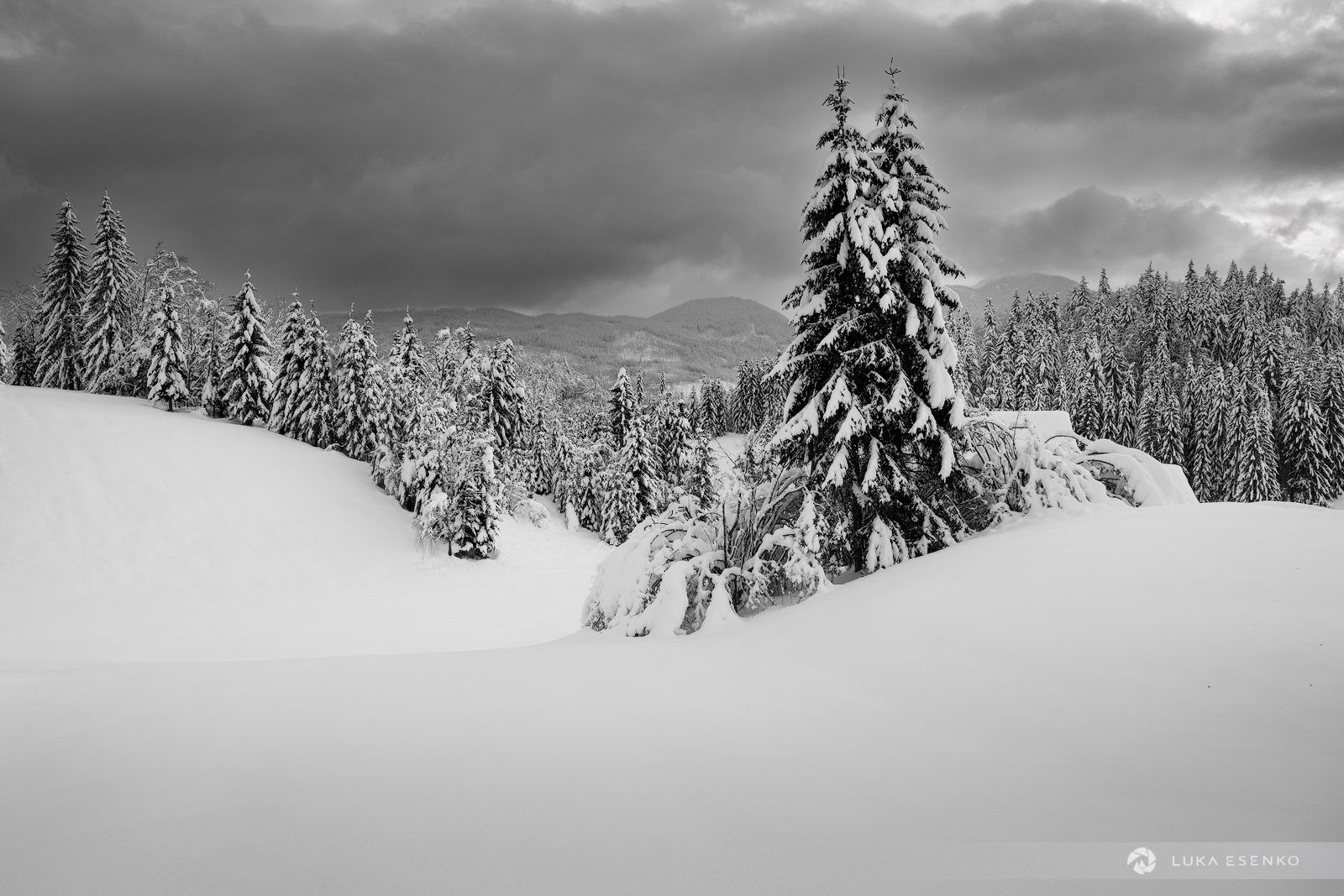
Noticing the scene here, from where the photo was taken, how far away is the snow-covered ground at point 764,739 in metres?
2.88

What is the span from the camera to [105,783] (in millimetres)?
3887

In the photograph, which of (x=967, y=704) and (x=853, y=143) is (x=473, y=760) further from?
(x=853, y=143)

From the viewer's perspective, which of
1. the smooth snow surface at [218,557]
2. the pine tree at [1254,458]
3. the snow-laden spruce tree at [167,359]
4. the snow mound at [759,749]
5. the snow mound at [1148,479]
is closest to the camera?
the snow mound at [759,749]

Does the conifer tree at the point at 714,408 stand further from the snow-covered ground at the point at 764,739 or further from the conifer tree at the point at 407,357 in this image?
the snow-covered ground at the point at 764,739

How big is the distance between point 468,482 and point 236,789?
33098mm

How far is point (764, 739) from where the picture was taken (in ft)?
14.3

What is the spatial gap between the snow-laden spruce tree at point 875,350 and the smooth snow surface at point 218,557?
16.0 metres

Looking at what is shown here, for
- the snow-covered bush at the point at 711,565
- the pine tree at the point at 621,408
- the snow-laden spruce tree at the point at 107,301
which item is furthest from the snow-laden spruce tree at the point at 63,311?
the snow-covered bush at the point at 711,565

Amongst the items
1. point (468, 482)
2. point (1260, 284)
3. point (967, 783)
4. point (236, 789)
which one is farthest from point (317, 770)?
point (1260, 284)

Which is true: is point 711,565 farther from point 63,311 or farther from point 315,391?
point 63,311

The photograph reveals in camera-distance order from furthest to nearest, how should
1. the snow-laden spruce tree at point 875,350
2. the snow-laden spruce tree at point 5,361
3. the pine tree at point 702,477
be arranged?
the snow-laden spruce tree at point 5,361, the pine tree at point 702,477, the snow-laden spruce tree at point 875,350

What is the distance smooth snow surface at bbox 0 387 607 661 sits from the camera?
23344mm

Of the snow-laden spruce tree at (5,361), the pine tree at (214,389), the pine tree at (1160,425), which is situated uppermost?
the snow-laden spruce tree at (5,361)

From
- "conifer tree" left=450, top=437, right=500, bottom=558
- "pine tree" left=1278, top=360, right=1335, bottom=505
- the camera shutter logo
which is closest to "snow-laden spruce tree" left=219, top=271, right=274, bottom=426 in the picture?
"conifer tree" left=450, top=437, right=500, bottom=558
